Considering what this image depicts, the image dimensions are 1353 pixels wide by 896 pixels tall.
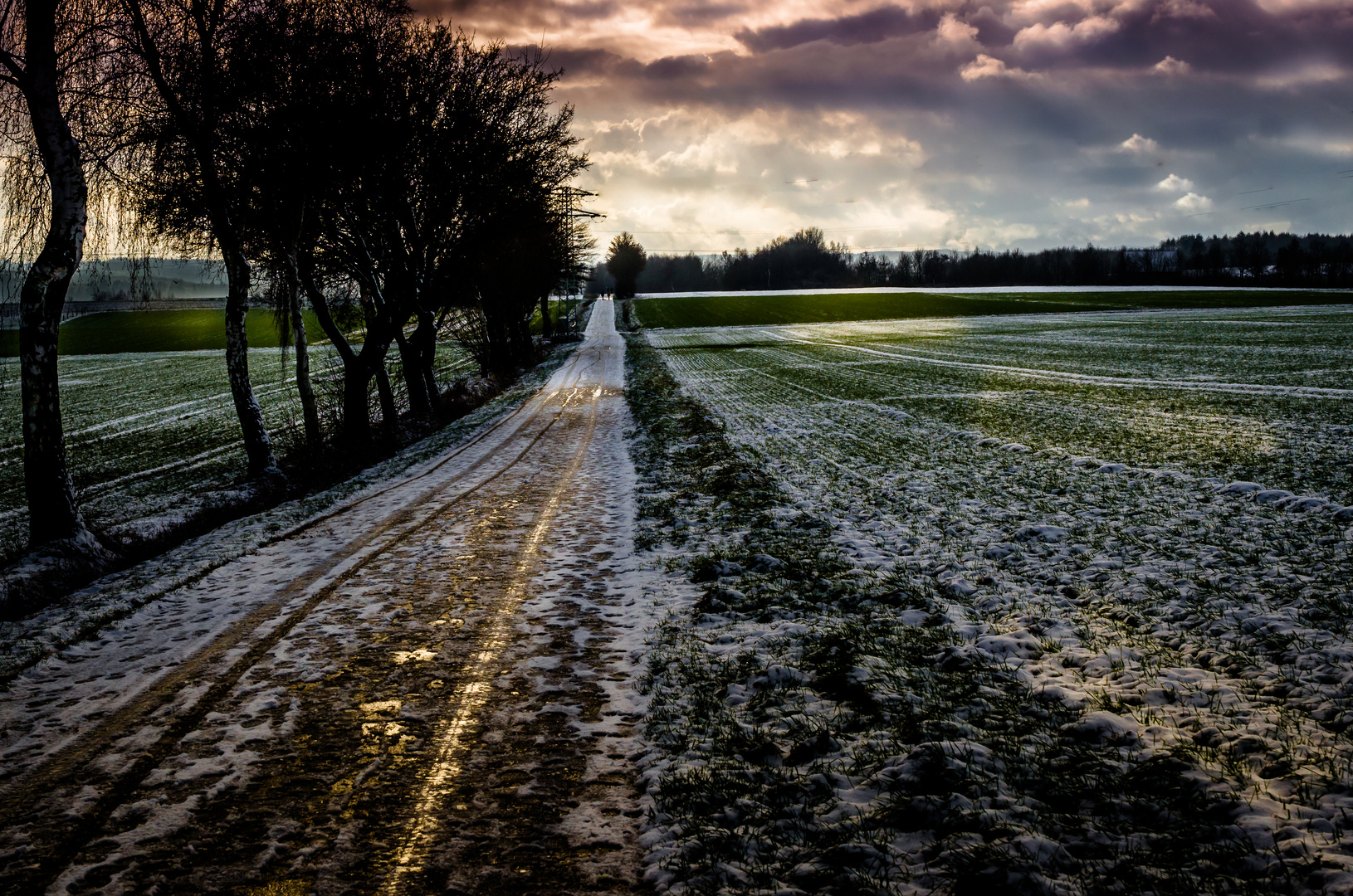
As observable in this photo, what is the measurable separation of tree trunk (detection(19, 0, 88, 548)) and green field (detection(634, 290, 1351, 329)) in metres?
67.3

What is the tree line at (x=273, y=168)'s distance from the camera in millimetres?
8672

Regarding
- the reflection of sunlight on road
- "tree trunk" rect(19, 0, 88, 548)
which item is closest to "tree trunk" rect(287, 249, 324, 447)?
"tree trunk" rect(19, 0, 88, 548)

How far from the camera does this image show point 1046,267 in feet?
487

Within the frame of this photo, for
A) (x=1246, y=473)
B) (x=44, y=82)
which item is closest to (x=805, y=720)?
(x=1246, y=473)

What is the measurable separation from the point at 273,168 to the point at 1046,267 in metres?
162

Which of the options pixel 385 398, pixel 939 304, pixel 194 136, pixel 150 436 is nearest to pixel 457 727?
pixel 194 136

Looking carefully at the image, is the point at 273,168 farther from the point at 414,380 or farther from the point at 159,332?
the point at 159,332

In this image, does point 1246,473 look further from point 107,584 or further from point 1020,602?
point 107,584

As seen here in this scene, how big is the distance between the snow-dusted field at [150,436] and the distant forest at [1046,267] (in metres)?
118

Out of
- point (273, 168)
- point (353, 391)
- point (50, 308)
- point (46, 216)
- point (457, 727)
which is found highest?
point (273, 168)

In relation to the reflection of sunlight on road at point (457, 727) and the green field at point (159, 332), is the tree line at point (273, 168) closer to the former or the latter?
the reflection of sunlight on road at point (457, 727)

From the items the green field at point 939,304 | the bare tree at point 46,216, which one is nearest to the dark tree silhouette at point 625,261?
the green field at point 939,304

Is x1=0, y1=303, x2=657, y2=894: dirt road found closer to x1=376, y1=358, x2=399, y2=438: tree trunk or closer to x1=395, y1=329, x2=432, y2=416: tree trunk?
x1=376, y1=358, x2=399, y2=438: tree trunk

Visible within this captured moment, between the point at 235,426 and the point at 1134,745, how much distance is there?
29.2 meters
